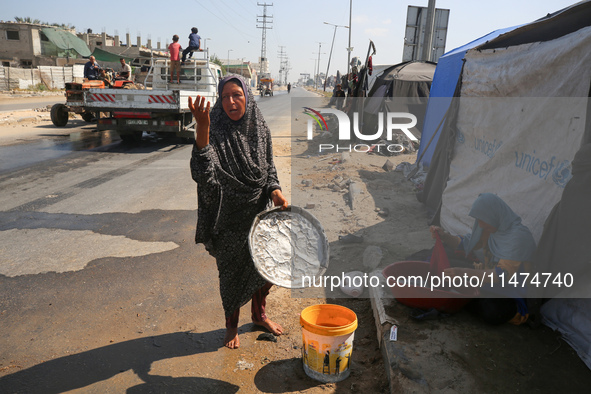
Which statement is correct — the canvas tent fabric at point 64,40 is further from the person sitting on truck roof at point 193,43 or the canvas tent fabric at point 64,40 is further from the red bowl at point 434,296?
the red bowl at point 434,296

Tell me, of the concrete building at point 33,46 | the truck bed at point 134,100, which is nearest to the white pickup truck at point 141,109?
the truck bed at point 134,100

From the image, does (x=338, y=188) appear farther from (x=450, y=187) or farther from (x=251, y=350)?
(x=251, y=350)

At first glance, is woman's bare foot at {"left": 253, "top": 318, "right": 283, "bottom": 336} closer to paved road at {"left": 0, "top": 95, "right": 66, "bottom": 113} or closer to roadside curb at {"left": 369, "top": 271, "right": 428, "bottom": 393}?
roadside curb at {"left": 369, "top": 271, "right": 428, "bottom": 393}

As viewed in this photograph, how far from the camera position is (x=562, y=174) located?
10.8 ft

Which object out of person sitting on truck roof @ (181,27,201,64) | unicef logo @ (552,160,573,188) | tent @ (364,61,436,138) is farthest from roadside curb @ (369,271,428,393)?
person sitting on truck roof @ (181,27,201,64)

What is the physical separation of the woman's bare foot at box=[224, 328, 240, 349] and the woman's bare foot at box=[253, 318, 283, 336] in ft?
0.80

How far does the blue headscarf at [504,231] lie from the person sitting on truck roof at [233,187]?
1466 millimetres

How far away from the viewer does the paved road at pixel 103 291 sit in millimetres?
2662

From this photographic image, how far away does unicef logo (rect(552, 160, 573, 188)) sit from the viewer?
10.6ft

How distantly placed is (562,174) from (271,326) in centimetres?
256

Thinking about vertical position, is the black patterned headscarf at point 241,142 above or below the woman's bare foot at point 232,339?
above

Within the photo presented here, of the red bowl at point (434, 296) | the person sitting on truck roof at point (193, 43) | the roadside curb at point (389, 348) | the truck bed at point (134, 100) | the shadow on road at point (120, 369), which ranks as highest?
the person sitting on truck roof at point (193, 43)

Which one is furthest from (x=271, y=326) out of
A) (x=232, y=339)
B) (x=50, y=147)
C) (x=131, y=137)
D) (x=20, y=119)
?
(x=20, y=119)

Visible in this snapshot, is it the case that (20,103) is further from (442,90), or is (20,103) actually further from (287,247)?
(287,247)
